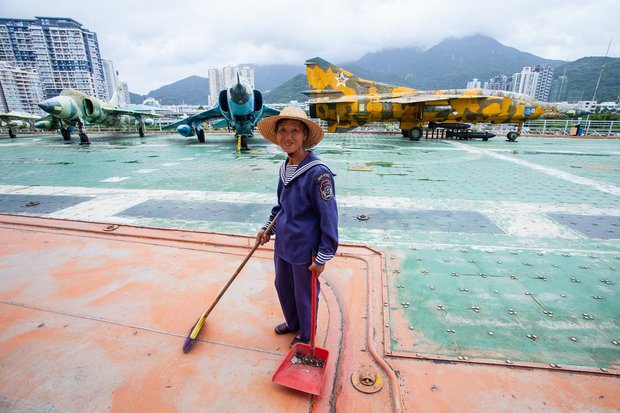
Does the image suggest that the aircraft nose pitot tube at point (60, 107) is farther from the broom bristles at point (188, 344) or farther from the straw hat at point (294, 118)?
the broom bristles at point (188, 344)

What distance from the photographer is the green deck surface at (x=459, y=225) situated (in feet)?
7.57

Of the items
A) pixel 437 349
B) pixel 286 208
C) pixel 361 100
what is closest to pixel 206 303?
pixel 286 208

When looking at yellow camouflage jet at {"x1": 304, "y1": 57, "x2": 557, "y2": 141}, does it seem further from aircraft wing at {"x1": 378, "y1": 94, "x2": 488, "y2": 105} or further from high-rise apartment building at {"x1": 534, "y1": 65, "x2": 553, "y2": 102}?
high-rise apartment building at {"x1": 534, "y1": 65, "x2": 553, "y2": 102}

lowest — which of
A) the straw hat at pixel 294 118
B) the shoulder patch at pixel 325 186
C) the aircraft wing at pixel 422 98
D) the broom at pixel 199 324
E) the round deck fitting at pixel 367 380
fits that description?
the round deck fitting at pixel 367 380

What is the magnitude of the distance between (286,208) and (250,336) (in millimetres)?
1068

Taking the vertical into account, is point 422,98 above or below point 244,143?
above

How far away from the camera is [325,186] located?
72.3 inches

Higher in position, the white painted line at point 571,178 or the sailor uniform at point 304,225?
the sailor uniform at point 304,225

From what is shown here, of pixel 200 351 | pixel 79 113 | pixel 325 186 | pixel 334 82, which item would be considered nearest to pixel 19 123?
pixel 79 113

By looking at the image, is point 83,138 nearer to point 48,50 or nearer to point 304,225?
point 304,225

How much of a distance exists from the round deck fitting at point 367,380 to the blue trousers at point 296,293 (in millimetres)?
435

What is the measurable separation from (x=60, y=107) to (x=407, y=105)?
19.7 m

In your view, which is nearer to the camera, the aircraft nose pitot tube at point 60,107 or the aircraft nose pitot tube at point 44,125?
the aircraft nose pitot tube at point 60,107

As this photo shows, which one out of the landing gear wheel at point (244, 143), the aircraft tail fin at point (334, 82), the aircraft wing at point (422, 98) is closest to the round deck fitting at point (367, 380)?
the landing gear wheel at point (244, 143)
